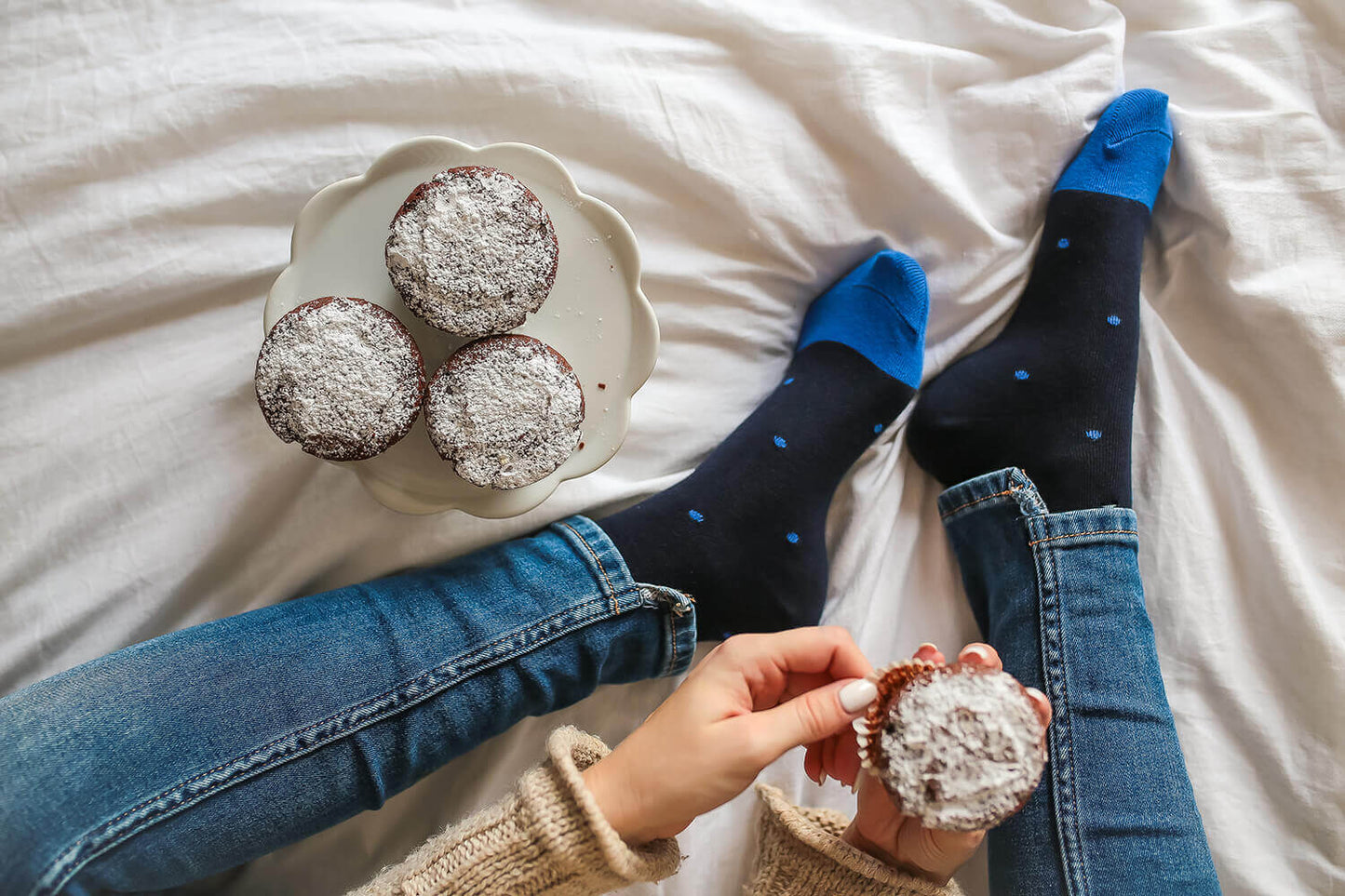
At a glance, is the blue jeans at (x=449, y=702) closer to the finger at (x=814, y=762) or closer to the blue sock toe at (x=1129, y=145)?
the finger at (x=814, y=762)

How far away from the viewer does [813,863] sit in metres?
0.72

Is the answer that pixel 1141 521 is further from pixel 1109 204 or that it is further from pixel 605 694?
pixel 605 694

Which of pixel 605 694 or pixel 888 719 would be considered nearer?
pixel 888 719

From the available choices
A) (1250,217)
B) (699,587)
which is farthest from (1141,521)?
(699,587)

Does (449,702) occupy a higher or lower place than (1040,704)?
lower

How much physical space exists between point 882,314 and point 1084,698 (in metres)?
0.44

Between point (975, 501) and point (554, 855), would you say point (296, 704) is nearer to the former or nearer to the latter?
point (554, 855)

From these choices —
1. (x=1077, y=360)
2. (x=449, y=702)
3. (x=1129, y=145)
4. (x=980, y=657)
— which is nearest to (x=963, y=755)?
(x=980, y=657)

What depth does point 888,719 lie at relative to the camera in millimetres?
551

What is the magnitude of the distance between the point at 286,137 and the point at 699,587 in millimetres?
604

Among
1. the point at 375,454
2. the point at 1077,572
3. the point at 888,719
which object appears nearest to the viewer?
the point at 888,719

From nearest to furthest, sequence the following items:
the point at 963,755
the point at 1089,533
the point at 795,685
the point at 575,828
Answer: the point at 963,755 → the point at 575,828 → the point at 795,685 → the point at 1089,533

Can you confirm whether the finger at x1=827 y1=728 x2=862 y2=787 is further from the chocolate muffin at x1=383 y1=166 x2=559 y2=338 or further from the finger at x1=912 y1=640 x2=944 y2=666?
the chocolate muffin at x1=383 y1=166 x2=559 y2=338

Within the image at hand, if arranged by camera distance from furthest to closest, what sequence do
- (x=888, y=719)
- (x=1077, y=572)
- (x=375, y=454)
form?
1. (x=1077, y=572)
2. (x=375, y=454)
3. (x=888, y=719)
